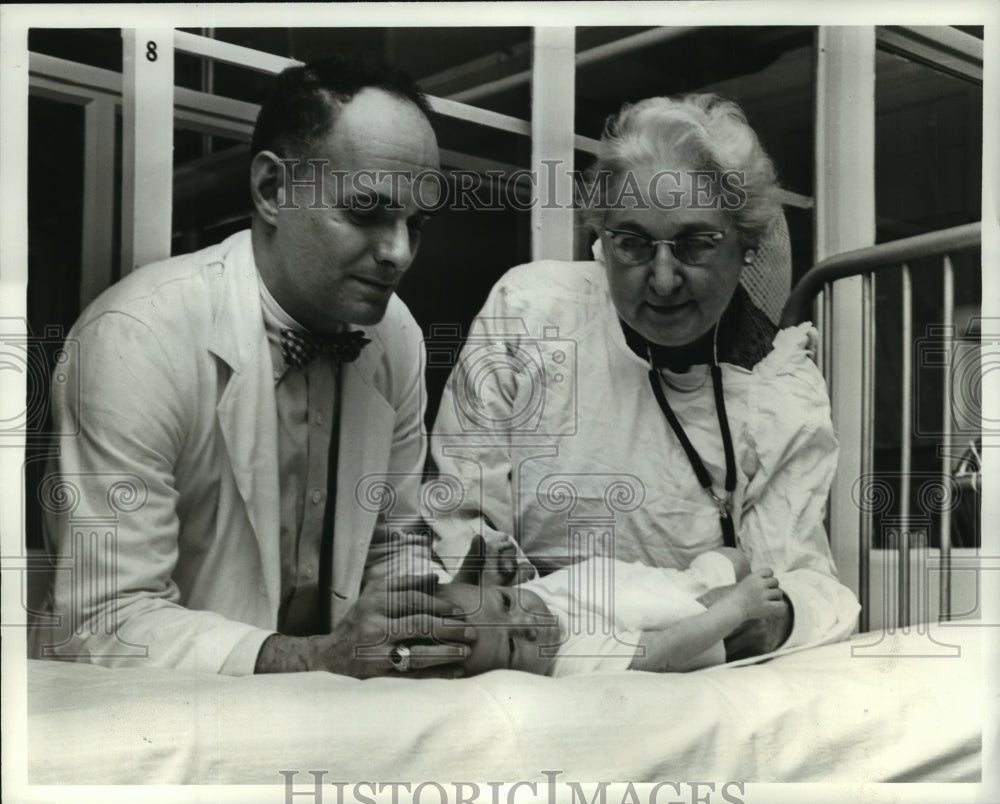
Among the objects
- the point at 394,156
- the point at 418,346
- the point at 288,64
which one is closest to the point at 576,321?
the point at 418,346

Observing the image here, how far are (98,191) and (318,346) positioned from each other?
0.81m

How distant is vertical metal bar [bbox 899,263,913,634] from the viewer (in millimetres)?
4137

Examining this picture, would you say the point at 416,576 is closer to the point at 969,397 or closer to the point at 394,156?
the point at 394,156

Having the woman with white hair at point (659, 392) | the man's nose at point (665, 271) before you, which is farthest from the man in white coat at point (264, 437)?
the man's nose at point (665, 271)

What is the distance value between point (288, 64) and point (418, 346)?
3.08 feet

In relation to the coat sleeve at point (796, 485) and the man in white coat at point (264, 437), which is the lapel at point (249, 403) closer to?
the man in white coat at point (264, 437)

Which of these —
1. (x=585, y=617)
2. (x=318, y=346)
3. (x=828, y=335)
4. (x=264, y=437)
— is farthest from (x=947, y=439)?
(x=264, y=437)

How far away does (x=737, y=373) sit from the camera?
13.4 ft

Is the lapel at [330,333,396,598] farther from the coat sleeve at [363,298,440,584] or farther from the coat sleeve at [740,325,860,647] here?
the coat sleeve at [740,325,860,647]

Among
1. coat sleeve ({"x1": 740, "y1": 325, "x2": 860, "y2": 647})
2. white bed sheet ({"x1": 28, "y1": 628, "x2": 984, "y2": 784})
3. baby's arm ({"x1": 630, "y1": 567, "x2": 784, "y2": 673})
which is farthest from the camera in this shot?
coat sleeve ({"x1": 740, "y1": 325, "x2": 860, "y2": 647})

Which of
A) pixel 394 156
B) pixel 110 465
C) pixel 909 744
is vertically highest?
pixel 394 156

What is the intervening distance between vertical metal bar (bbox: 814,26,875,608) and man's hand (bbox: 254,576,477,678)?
124 centimetres

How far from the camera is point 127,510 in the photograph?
3895 millimetres

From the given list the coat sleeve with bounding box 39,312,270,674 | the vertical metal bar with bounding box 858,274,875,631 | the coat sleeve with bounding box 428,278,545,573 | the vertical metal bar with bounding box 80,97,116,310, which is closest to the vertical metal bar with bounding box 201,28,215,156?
the vertical metal bar with bounding box 80,97,116,310
